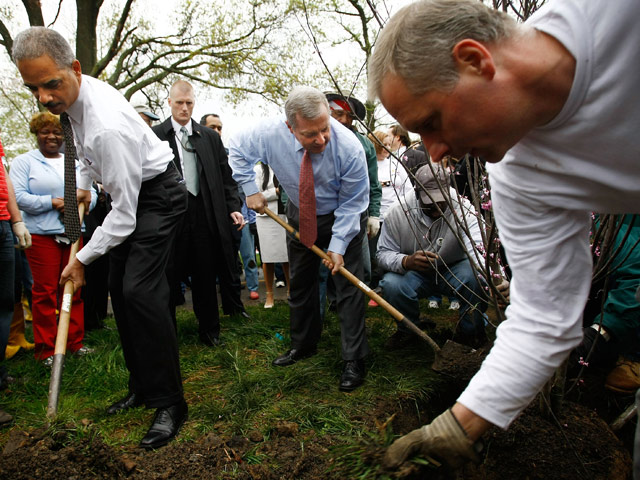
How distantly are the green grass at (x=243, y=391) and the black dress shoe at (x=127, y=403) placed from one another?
0.22 feet

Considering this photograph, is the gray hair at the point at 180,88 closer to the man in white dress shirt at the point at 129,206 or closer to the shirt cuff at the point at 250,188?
the shirt cuff at the point at 250,188

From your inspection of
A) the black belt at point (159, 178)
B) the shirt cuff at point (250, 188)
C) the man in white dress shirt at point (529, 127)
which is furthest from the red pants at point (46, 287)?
the man in white dress shirt at point (529, 127)

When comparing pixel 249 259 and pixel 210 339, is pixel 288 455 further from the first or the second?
pixel 249 259

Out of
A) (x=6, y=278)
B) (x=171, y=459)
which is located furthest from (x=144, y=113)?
(x=171, y=459)

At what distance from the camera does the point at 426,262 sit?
12.3ft

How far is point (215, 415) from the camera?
9.44 feet

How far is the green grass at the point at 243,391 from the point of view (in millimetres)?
2693

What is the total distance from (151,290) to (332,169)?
1579 millimetres

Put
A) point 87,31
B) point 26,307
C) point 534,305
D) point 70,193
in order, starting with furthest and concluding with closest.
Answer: point 87,31 → point 26,307 → point 70,193 → point 534,305

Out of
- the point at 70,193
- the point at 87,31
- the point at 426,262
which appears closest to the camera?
the point at 70,193

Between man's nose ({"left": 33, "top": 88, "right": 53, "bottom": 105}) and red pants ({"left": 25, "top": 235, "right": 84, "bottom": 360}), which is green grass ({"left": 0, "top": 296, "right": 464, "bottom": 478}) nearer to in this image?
red pants ({"left": 25, "top": 235, "right": 84, "bottom": 360})

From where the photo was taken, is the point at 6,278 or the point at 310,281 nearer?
the point at 6,278

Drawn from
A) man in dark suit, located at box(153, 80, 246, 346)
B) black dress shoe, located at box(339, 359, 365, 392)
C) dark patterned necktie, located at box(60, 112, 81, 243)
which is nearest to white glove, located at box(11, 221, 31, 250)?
dark patterned necktie, located at box(60, 112, 81, 243)

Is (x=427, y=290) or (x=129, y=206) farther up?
(x=129, y=206)
